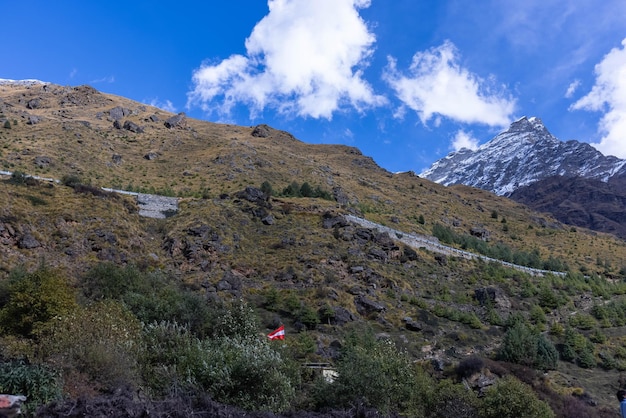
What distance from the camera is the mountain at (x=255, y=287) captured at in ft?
63.8

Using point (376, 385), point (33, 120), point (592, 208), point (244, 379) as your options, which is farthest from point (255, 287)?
point (592, 208)

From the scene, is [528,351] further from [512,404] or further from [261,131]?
[261,131]

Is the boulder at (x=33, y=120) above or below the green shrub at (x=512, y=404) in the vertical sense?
above

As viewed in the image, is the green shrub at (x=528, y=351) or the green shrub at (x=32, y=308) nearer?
the green shrub at (x=32, y=308)

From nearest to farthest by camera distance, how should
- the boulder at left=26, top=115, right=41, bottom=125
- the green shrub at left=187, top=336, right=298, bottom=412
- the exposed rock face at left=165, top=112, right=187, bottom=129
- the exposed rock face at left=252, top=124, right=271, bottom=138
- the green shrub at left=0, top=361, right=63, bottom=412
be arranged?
1. the green shrub at left=0, top=361, right=63, bottom=412
2. the green shrub at left=187, top=336, right=298, bottom=412
3. the boulder at left=26, top=115, right=41, bottom=125
4. the exposed rock face at left=165, top=112, right=187, bottom=129
5. the exposed rock face at left=252, top=124, right=271, bottom=138

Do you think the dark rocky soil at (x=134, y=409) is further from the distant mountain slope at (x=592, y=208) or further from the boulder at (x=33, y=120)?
the distant mountain slope at (x=592, y=208)

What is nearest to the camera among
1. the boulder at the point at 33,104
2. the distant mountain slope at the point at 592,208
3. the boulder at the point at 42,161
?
the boulder at the point at 42,161

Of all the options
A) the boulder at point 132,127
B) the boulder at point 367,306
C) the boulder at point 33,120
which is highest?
the boulder at point 132,127

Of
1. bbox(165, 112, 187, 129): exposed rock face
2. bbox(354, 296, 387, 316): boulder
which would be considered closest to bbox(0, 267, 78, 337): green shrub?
bbox(354, 296, 387, 316): boulder

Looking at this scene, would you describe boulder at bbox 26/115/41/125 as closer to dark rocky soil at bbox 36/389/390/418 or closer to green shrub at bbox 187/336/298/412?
green shrub at bbox 187/336/298/412

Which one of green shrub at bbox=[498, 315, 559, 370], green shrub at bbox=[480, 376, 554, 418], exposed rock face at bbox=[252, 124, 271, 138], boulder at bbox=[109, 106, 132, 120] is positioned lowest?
green shrub at bbox=[480, 376, 554, 418]

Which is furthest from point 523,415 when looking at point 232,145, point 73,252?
point 232,145

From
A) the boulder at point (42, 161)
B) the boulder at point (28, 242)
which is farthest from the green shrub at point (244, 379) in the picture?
the boulder at point (42, 161)

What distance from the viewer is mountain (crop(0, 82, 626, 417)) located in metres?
19.5
